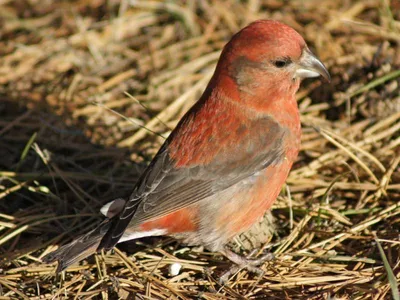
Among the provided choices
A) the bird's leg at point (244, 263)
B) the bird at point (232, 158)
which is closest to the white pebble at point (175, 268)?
the bird at point (232, 158)

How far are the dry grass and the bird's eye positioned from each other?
0.88 metres

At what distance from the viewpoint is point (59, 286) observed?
3.93 m

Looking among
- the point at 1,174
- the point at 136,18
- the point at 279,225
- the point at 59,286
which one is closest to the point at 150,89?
the point at 136,18

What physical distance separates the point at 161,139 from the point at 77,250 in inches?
61.3

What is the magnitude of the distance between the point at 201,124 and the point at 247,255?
34.8 inches

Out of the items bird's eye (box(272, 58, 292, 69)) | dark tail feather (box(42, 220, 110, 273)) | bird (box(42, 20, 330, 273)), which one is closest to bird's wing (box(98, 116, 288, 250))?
bird (box(42, 20, 330, 273))

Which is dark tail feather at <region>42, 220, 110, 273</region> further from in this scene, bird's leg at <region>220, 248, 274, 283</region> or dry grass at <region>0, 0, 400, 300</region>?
bird's leg at <region>220, 248, 274, 283</region>

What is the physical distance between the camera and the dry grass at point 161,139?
13.0 ft

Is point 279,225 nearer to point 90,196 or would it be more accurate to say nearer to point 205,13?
point 90,196

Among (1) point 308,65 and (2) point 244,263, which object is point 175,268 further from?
(1) point 308,65

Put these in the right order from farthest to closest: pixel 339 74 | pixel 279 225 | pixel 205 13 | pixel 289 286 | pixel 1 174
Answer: pixel 205 13, pixel 339 74, pixel 1 174, pixel 279 225, pixel 289 286

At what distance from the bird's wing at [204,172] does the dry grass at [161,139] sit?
400 millimetres

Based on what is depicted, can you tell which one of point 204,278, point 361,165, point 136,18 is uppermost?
point 136,18

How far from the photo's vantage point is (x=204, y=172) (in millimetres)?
3994
